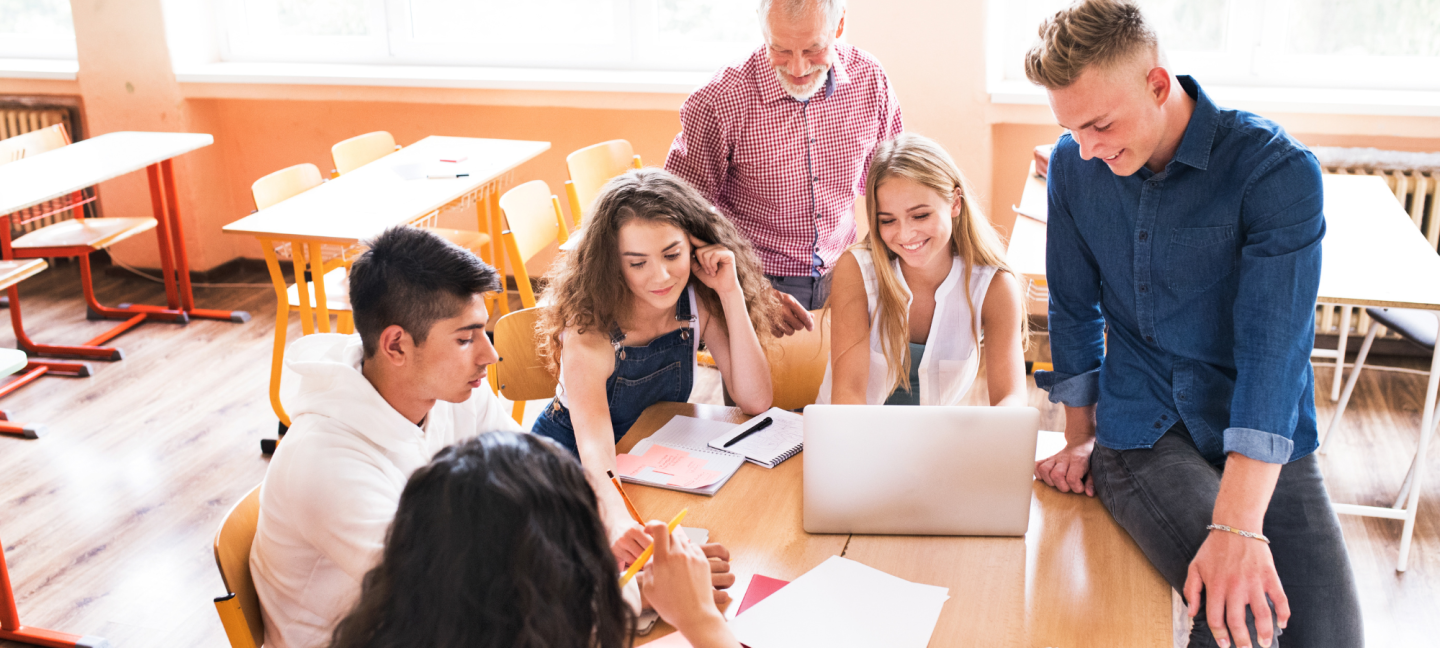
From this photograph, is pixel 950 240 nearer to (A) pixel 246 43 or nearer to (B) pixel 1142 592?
(B) pixel 1142 592

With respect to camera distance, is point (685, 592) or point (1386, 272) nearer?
point (685, 592)

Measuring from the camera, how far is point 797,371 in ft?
7.41

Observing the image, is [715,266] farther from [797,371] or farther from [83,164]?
[83,164]

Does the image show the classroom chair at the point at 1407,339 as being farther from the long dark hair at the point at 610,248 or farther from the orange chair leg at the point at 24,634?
the orange chair leg at the point at 24,634

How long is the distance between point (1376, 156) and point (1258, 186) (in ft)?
9.48

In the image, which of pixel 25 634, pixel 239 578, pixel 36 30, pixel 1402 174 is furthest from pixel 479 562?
pixel 36 30

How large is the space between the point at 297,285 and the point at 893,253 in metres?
2.09

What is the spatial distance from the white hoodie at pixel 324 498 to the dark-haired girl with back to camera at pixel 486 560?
0.34m

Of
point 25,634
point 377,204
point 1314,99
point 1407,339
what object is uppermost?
point 1314,99

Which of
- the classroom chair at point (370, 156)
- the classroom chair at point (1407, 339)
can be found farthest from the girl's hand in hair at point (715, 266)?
the classroom chair at point (370, 156)

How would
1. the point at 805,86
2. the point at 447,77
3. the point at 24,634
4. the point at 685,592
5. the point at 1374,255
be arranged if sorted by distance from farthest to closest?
1. the point at 447,77
2. the point at 1374,255
3. the point at 805,86
4. the point at 24,634
5. the point at 685,592

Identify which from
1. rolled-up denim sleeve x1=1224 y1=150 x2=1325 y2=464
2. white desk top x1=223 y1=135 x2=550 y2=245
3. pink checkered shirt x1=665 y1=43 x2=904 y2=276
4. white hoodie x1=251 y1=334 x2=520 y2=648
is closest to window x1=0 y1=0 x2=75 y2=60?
white desk top x1=223 y1=135 x2=550 y2=245

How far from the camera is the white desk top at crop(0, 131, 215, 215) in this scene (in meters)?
3.55

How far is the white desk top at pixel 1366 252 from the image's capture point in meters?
2.51
